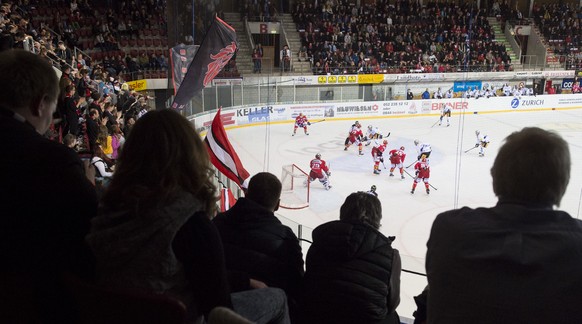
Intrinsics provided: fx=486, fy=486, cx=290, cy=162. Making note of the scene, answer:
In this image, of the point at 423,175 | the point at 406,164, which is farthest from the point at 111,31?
the point at 423,175

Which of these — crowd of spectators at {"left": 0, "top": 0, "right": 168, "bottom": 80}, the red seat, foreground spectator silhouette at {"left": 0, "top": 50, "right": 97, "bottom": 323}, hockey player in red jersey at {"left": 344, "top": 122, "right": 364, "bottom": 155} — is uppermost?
crowd of spectators at {"left": 0, "top": 0, "right": 168, "bottom": 80}

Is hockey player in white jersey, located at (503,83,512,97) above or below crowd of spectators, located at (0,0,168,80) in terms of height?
below

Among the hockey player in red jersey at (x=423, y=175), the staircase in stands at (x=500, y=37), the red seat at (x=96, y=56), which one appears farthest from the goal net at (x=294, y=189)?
the staircase in stands at (x=500, y=37)

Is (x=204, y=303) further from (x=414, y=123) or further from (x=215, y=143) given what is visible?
(x=414, y=123)

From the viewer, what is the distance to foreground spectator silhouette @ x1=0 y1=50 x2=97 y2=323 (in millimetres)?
1221

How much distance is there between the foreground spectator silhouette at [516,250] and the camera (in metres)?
1.01

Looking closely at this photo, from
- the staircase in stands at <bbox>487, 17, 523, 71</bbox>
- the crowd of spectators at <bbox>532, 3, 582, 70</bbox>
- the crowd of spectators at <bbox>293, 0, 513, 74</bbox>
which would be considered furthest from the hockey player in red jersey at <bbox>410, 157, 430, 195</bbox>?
the crowd of spectators at <bbox>532, 3, 582, 70</bbox>

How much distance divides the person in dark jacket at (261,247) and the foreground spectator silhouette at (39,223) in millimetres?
695

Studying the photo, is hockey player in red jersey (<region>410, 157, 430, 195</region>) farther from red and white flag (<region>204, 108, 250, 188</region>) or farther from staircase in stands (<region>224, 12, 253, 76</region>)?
red and white flag (<region>204, 108, 250, 188</region>)

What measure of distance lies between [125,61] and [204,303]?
17560 mm

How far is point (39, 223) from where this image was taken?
4.14 ft

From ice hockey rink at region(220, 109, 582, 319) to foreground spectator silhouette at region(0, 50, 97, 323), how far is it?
3.12m

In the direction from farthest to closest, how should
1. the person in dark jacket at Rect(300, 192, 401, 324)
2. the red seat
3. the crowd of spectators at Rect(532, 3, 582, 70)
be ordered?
the crowd of spectators at Rect(532, 3, 582, 70)
the red seat
the person in dark jacket at Rect(300, 192, 401, 324)

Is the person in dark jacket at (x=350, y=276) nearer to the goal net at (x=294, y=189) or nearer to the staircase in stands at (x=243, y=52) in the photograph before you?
the goal net at (x=294, y=189)
